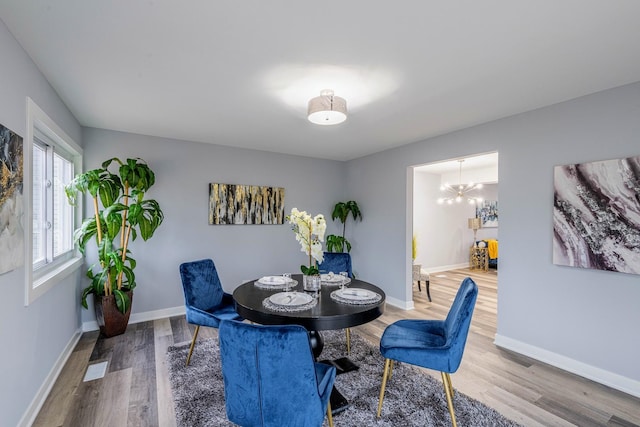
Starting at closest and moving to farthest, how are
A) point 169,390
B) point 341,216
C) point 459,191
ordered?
point 169,390 < point 341,216 < point 459,191

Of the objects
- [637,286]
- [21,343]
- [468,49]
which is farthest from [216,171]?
[637,286]

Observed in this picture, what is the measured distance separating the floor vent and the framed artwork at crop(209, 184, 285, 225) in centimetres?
206

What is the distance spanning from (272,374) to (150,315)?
11.0 ft

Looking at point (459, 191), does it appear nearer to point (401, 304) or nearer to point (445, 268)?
point (445, 268)

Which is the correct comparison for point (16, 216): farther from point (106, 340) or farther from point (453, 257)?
point (453, 257)

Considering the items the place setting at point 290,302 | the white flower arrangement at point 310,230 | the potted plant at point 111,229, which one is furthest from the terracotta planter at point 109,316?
the white flower arrangement at point 310,230

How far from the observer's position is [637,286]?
236 centimetres

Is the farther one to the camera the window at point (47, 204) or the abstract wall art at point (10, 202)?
the window at point (47, 204)

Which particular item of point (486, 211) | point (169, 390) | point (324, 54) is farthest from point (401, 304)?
point (486, 211)

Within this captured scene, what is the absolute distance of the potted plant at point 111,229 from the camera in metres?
3.16

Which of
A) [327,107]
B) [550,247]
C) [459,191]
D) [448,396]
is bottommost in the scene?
[448,396]

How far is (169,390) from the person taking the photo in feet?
7.61

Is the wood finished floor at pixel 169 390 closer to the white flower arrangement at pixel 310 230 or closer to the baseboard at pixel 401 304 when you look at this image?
the baseboard at pixel 401 304

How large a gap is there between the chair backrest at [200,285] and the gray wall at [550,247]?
3.01 m
